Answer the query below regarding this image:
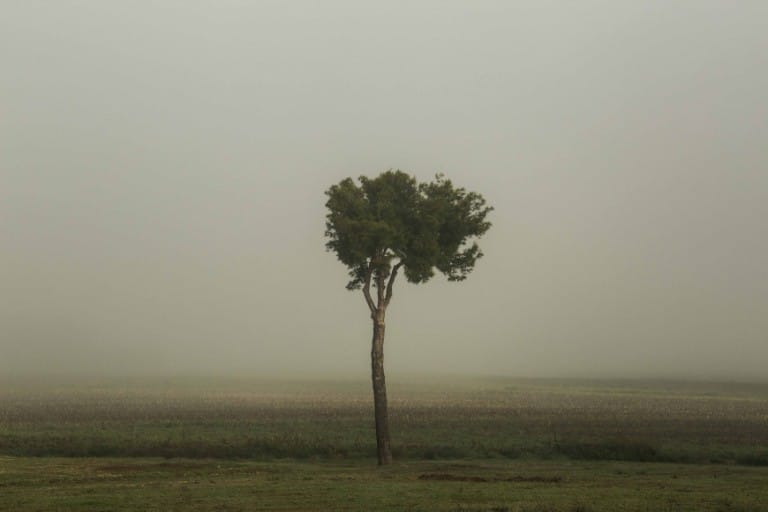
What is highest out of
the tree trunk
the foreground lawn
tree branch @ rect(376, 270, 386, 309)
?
tree branch @ rect(376, 270, 386, 309)

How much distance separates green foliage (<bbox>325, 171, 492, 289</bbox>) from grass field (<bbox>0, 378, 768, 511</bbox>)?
28.8 ft

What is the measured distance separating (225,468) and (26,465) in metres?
7.86

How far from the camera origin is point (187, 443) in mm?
46406

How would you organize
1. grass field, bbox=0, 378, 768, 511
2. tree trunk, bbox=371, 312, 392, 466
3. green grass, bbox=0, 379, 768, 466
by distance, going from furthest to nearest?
green grass, bbox=0, 379, 768, 466 < tree trunk, bbox=371, 312, 392, 466 < grass field, bbox=0, 378, 768, 511

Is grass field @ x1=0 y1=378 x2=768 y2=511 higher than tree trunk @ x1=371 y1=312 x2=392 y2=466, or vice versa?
tree trunk @ x1=371 y1=312 x2=392 y2=466

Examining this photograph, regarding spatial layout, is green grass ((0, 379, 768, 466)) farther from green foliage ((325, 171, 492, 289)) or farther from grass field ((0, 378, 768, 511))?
green foliage ((325, 171, 492, 289))

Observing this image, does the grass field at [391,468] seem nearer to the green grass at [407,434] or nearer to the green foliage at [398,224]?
the green grass at [407,434]

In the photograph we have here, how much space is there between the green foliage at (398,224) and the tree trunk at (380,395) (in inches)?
85.7

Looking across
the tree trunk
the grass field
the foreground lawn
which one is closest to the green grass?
the grass field

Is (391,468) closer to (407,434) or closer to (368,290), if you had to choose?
(368,290)

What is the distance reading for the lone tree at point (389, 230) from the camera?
3994 centimetres

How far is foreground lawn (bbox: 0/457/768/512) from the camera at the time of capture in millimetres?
23812

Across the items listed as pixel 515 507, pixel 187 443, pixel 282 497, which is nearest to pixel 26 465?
pixel 187 443

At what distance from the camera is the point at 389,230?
39.5 meters
